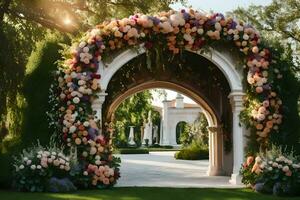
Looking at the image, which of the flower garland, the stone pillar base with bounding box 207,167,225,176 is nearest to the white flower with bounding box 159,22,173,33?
the flower garland

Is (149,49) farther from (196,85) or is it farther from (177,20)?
(196,85)

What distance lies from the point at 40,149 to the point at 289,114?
5074 mm

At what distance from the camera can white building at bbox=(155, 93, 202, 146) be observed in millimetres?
60188

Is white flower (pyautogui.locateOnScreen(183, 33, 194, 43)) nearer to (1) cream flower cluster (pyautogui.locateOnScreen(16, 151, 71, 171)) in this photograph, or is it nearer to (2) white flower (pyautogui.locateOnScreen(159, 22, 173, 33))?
(2) white flower (pyautogui.locateOnScreen(159, 22, 173, 33))

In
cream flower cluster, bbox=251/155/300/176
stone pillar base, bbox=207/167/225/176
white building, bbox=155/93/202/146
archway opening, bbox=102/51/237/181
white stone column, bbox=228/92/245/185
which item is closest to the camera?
cream flower cluster, bbox=251/155/300/176

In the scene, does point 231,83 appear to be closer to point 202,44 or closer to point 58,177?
point 202,44

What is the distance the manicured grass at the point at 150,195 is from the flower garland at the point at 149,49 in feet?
2.68

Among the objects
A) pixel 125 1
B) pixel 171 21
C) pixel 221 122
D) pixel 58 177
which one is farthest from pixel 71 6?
pixel 58 177

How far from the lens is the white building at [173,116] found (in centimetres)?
6019

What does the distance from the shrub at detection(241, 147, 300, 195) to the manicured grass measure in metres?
0.27

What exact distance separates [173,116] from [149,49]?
166 feet

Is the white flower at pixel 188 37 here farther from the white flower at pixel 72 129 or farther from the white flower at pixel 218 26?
the white flower at pixel 72 129

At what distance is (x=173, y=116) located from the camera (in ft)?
201

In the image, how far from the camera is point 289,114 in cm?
1033
